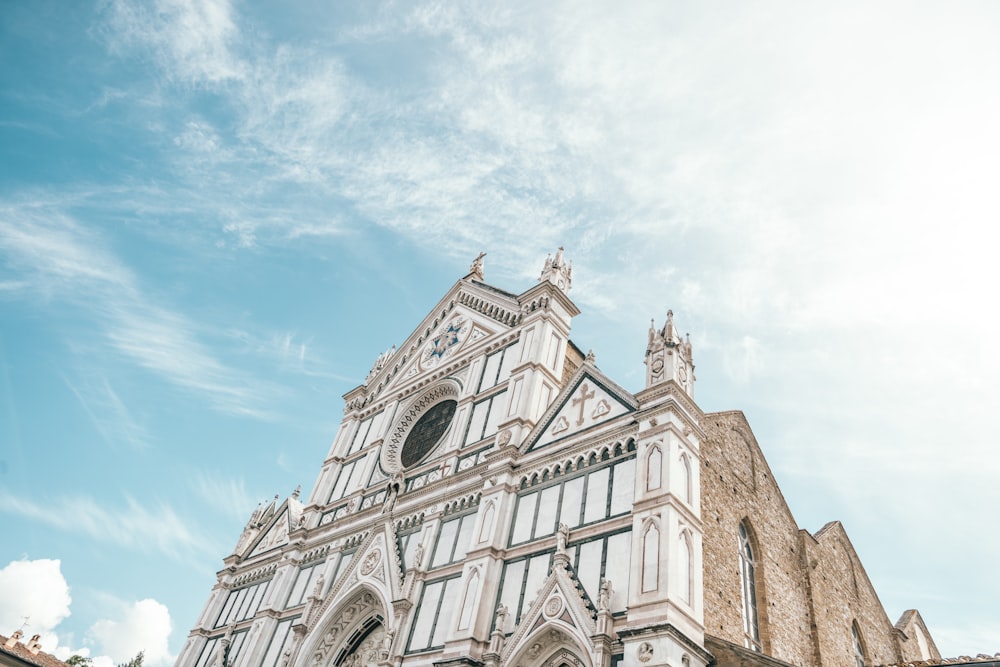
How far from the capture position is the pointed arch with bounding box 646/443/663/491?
16609mm

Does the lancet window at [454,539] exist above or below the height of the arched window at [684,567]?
above

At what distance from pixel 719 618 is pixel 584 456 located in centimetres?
506

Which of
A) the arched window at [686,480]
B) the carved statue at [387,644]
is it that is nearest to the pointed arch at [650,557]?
the arched window at [686,480]

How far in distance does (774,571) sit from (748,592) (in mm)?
1987

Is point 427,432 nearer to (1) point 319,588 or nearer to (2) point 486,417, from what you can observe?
(2) point 486,417

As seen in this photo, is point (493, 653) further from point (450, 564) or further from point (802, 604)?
point (802, 604)

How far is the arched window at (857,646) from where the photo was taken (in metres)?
24.5

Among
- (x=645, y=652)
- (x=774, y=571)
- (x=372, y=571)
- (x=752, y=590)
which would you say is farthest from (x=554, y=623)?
(x=372, y=571)

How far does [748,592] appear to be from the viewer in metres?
19.1

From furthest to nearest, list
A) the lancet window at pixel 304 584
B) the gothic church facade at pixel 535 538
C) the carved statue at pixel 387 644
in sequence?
the lancet window at pixel 304 584 < the carved statue at pixel 387 644 < the gothic church facade at pixel 535 538

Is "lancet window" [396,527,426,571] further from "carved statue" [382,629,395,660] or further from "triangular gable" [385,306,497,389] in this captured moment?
"triangular gable" [385,306,497,389]

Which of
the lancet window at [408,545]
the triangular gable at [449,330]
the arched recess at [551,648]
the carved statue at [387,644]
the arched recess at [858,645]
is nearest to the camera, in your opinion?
the arched recess at [551,648]

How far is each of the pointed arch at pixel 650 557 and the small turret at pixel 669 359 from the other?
165 inches

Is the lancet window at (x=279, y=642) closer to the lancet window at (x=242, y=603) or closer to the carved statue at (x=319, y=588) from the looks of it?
the carved statue at (x=319, y=588)
